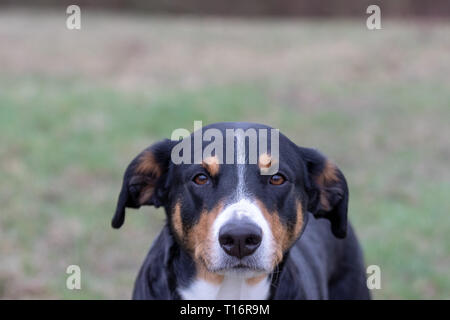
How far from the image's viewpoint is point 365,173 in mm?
9070

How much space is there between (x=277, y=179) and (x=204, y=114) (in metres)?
7.49

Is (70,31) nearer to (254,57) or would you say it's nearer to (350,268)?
(254,57)

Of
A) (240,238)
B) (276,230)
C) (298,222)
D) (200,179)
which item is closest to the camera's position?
(240,238)

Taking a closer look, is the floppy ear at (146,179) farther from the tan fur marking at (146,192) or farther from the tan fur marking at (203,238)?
the tan fur marking at (203,238)

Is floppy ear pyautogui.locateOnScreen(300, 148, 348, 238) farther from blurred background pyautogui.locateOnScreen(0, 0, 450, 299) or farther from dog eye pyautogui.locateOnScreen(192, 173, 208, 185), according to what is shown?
blurred background pyautogui.locateOnScreen(0, 0, 450, 299)

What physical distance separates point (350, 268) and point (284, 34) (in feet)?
44.0

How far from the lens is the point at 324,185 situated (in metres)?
3.95

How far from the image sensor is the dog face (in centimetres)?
324

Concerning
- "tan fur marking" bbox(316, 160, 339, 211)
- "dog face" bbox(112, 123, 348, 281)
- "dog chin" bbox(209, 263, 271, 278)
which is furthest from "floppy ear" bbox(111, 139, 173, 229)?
"tan fur marking" bbox(316, 160, 339, 211)

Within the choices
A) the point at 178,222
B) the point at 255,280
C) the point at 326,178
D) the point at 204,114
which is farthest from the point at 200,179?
the point at 204,114

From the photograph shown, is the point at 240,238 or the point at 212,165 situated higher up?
the point at 212,165

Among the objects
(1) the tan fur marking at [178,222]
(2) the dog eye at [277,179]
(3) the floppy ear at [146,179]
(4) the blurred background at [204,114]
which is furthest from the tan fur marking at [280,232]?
(4) the blurred background at [204,114]

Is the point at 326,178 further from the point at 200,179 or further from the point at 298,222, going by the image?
the point at 200,179

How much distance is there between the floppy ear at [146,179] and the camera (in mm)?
3812
